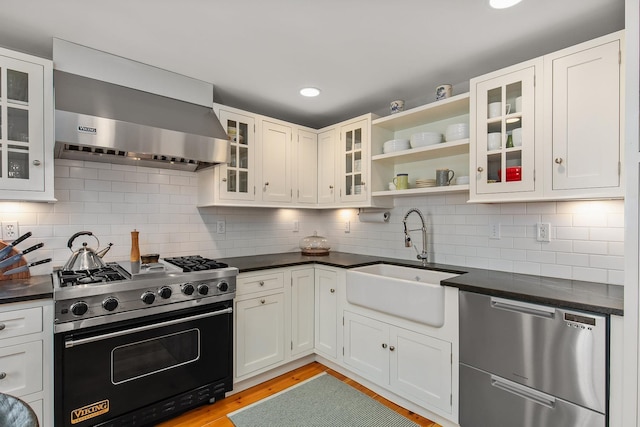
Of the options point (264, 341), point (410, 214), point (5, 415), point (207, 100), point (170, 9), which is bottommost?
point (264, 341)

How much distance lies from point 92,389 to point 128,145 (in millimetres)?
1396

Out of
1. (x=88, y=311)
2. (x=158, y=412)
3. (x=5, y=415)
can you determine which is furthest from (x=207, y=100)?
(x=5, y=415)

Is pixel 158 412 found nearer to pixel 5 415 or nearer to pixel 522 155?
pixel 5 415

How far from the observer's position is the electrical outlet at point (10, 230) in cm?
203

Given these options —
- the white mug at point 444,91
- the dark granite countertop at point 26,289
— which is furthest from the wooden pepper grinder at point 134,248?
the white mug at point 444,91

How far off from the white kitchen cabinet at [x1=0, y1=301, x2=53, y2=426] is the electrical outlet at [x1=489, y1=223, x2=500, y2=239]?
9.04 ft

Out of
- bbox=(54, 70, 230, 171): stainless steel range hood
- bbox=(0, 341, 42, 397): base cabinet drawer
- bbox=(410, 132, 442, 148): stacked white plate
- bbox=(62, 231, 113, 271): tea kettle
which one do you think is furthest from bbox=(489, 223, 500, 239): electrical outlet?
bbox=(0, 341, 42, 397): base cabinet drawer

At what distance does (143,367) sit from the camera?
1.93m

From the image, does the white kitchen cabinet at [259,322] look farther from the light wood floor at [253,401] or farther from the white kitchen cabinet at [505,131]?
the white kitchen cabinet at [505,131]

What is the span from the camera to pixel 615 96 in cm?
164

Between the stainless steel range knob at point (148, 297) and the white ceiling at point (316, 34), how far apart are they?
4.96ft

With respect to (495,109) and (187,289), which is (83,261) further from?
(495,109)

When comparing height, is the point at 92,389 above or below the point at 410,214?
below

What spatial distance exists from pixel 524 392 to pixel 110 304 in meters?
2.22
